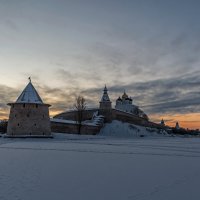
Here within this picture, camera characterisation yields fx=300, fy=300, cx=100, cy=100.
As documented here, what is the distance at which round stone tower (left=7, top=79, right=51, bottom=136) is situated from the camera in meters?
33.8

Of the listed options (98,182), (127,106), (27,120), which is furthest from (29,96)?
(127,106)

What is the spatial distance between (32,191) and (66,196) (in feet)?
2.23

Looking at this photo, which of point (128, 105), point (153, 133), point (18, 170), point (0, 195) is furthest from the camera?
point (128, 105)

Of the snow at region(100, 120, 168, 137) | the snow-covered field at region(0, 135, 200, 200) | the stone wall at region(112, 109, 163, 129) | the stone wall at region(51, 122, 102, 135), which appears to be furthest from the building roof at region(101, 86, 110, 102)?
the snow-covered field at region(0, 135, 200, 200)

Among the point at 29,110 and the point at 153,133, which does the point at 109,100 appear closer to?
the point at 153,133

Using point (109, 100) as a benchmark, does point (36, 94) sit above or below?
below

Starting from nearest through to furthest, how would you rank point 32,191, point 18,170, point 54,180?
point 32,191
point 54,180
point 18,170

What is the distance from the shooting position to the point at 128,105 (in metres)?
84.4

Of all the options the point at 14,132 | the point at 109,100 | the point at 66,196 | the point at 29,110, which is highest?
the point at 109,100

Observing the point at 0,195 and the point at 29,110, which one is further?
the point at 29,110

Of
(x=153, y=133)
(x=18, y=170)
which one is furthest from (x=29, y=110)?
(x=153, y=133)

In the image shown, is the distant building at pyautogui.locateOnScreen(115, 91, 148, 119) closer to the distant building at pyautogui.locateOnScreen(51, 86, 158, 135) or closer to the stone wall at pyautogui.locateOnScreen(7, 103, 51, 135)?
the distant building at pyautogui.locateOnScreen(51, 86, 158, 135)

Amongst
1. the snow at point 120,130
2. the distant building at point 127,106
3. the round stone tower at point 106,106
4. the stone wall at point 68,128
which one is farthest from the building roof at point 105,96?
the distant building at point 127,106

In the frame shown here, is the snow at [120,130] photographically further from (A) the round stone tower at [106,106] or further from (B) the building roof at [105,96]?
(B) the building roof at [105,96]
